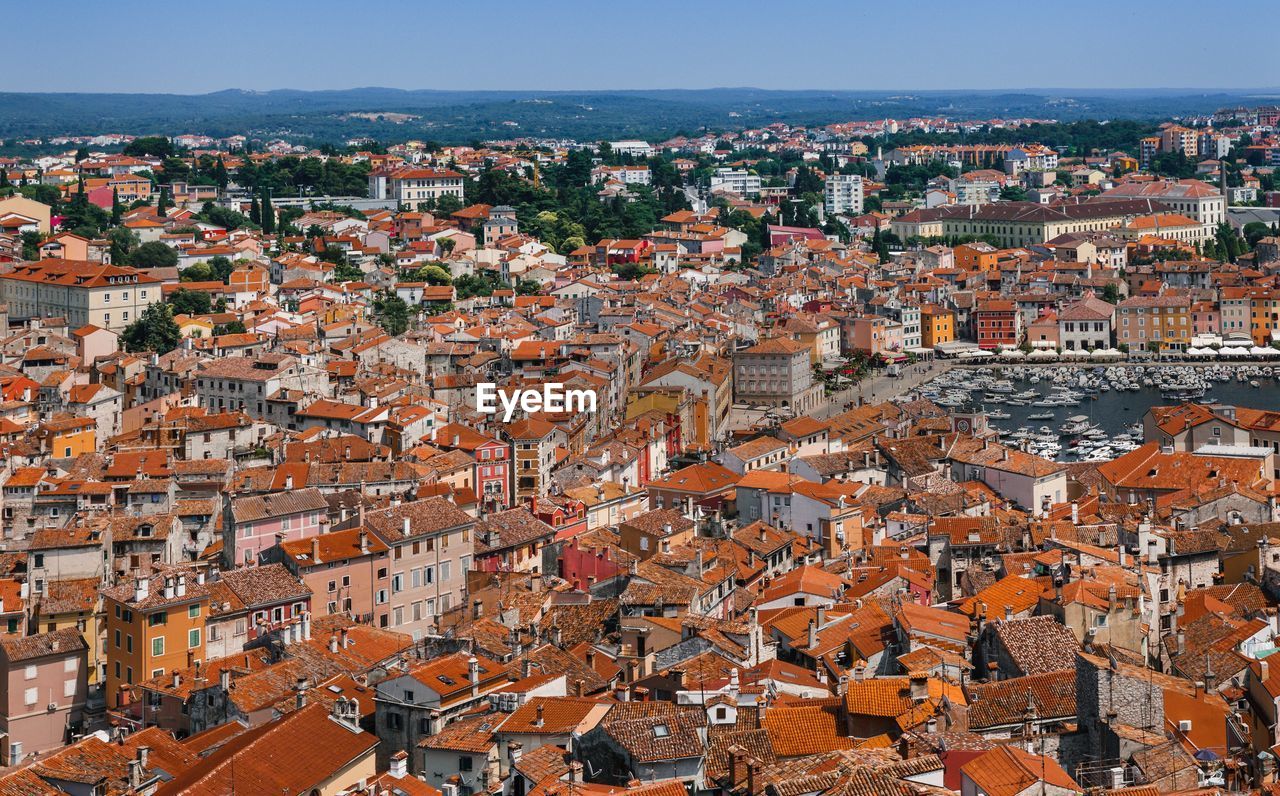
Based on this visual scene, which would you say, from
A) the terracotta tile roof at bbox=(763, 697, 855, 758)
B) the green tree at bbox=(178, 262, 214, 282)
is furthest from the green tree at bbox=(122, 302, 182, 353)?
the terracotta tile roof at bbox=(763, 697, 855, 758)

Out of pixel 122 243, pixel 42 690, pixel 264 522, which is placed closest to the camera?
pixel 42 690

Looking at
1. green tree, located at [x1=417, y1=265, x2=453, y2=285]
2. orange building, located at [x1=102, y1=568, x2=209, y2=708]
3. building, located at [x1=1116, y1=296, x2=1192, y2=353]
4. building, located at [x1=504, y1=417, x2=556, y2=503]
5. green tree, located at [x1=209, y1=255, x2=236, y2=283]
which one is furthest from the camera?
building, located at [x1=1116, y1=296, x2=1192, y2=353]

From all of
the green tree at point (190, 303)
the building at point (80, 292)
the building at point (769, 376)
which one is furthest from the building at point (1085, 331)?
the building at point (80, 292)

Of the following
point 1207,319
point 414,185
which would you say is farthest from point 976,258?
point 414,185

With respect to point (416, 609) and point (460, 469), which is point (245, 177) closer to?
point (460, 469)

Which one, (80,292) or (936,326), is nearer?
(80,292)

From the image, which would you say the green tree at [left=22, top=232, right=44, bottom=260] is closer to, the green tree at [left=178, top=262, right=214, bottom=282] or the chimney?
the green tree at [left=178, top=262, right=214, bottom=282]

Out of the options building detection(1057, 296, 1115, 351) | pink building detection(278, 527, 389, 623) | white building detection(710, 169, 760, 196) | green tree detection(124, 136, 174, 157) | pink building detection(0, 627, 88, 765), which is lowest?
building detection(1057, 296, 1115, 351)

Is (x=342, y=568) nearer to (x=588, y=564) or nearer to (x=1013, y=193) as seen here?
(x=588, y=564)
